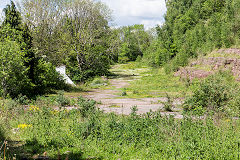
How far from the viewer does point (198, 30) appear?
2959 centimetres

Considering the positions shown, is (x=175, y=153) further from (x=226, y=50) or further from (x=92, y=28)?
(x=92, y=28)

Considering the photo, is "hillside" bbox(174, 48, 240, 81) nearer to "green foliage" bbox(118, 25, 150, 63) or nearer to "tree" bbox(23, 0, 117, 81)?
"tree" bbox(23, 0, 117, 81)

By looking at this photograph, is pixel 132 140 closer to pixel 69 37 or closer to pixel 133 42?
pixel 69 37

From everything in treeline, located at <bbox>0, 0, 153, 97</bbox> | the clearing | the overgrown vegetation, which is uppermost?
treeline, located at <bbox>0, 0, 153, 97</bbox>

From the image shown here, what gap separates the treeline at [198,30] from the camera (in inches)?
930

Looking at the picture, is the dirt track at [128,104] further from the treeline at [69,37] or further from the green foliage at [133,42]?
the green foliage at [133,42]

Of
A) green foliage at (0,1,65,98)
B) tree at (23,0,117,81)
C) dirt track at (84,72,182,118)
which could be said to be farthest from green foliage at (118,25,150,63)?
dirt track at (84,72,182,118)

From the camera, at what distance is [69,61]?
2723 cm

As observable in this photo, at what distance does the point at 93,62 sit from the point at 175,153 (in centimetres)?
2411

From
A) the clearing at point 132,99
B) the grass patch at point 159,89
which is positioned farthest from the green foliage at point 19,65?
the grass patch at point 159,89

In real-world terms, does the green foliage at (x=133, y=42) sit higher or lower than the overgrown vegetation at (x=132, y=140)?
higher

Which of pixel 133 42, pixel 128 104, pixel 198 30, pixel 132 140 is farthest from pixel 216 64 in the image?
pixel 133 42

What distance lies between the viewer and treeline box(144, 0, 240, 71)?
77.5 feet

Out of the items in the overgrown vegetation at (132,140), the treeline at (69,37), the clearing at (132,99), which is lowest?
the clearing at (132,99)
